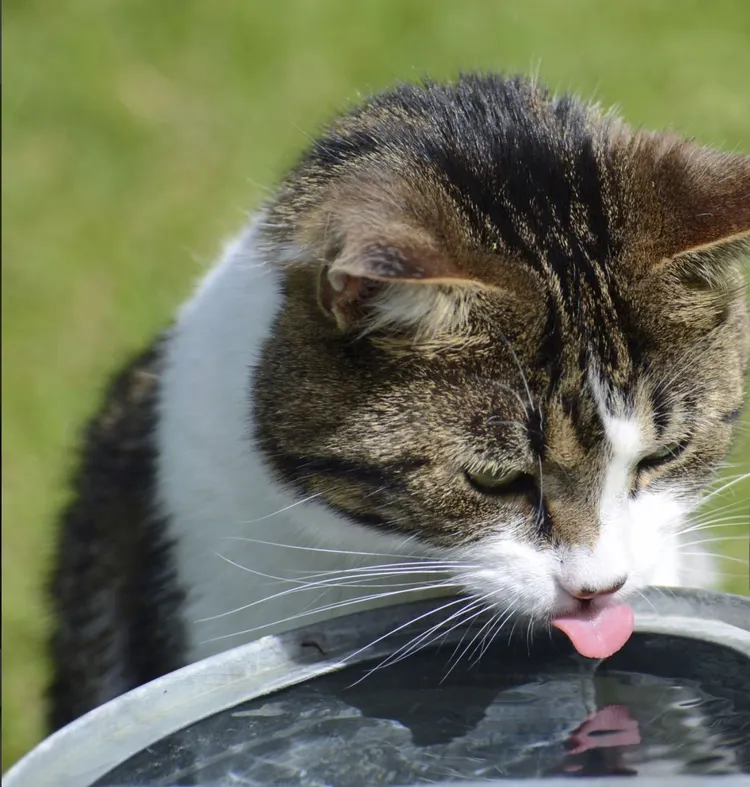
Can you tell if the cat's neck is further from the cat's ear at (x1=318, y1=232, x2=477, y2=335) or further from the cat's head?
the cat's ear at (x1=318, y1=232, x2=477, y2=335)

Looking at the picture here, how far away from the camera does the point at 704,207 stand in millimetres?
1686

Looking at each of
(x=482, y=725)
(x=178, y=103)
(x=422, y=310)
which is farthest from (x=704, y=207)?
(x=178, y=103)

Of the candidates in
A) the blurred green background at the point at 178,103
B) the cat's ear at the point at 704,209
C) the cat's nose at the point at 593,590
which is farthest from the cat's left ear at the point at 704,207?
the blurred green background at the point at 178,103

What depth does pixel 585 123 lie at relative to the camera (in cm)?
193

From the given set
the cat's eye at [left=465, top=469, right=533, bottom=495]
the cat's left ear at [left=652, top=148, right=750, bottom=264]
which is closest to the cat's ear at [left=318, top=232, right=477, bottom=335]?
the cat's eye at [left=465, top=469, right=533, bottom=495]

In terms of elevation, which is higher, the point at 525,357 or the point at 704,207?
the point at 704,207

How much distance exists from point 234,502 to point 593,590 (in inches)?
24.8

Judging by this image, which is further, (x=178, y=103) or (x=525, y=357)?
(x=178, y=103)

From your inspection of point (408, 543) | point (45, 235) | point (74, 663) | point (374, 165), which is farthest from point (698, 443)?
point (45, 235)

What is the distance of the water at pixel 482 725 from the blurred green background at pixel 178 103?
2.25 metres

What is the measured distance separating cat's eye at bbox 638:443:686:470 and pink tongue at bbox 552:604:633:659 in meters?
0.21

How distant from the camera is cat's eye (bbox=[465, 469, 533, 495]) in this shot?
5.46 feet

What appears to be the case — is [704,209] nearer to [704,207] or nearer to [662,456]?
[704,207]

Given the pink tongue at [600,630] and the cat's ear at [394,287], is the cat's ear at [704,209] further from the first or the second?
the pink tongue at [600,630]
